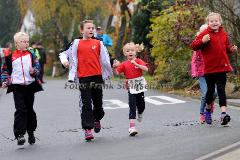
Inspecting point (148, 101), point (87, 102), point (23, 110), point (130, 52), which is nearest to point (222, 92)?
point (130, 52)

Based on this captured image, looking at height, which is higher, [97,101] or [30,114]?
[97,101]

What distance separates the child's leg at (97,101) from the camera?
9844 mm

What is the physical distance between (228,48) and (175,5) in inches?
433

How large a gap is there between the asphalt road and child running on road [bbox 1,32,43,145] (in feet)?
1.21

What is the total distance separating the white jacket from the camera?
9.67 m

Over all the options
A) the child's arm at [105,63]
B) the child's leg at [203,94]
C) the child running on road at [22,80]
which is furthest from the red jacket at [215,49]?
the child running on road at [22,80]

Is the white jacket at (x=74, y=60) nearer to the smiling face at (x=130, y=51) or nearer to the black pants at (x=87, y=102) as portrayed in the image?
the black pants at (x=87, y=102)

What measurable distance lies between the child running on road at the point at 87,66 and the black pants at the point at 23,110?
67 centimetres

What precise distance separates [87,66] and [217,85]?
7.37 ft

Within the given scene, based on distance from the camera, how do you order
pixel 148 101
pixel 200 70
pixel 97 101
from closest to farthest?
1. pixel 97 101
2. pixel 200 70
3. pixel 148 101

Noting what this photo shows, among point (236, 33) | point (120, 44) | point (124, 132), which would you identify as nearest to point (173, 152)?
point (124, 132)

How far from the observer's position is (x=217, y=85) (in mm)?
10570

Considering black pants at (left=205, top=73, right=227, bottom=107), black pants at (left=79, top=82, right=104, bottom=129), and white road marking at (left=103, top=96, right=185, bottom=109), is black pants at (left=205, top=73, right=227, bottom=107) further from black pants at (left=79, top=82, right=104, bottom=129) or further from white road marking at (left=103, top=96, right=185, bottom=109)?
white road marking at (left=103, top=96, right=185, bottom=109)

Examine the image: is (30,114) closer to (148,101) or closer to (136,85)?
(136,85)
